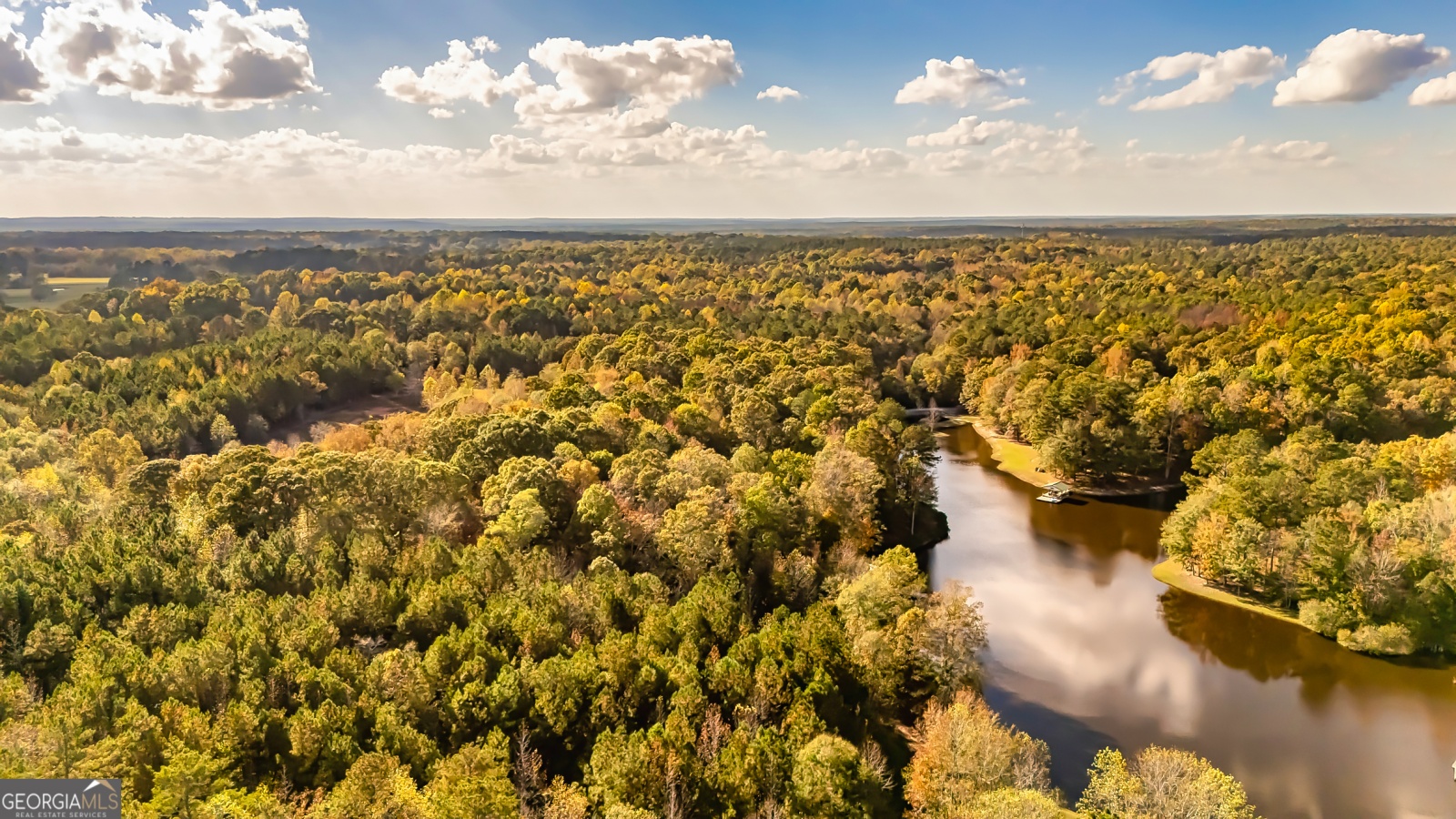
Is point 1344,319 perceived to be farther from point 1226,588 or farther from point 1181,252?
point 1181,252

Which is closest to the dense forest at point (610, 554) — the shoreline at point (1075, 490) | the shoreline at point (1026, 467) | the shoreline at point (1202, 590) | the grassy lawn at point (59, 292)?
the shoreline at point (1202, 590)

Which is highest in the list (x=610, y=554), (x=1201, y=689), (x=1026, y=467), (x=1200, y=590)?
(x=610, y=554)

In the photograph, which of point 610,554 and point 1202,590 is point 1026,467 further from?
point 610,554

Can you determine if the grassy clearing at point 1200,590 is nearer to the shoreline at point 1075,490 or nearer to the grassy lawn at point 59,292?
the shoreline at point 1075,490

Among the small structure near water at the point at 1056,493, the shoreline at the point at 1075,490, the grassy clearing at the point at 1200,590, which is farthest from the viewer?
the small structure near water at the point at 1056,493

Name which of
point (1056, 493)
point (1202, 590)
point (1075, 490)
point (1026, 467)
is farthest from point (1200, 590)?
point (1026, 467)

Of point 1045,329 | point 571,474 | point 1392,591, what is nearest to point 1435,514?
point 1392,591
